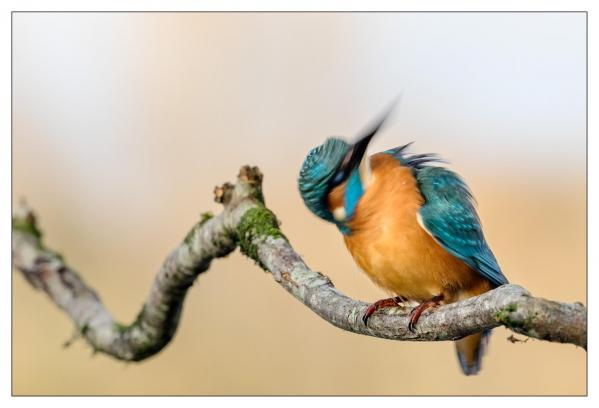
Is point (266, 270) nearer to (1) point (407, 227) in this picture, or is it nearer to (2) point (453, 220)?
(1) point (407, 227)

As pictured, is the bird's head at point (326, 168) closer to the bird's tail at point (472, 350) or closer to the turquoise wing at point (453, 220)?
the turquoise wing at point (453, 220)

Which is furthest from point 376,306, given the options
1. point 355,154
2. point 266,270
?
point 355,154

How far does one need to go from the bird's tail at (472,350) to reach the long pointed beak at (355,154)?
0.97 metres

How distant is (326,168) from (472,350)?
1.14m

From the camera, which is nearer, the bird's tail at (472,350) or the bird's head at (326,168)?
the bird's head at (326,168)

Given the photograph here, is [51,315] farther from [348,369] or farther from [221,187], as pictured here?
[221,187]

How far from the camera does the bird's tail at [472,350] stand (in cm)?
277

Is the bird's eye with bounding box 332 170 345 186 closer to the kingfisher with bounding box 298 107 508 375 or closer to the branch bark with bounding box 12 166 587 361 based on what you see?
the kingfisher with bounding box 298 107 508 375

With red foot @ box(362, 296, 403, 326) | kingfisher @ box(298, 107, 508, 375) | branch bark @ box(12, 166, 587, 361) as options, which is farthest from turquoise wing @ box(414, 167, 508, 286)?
branch bark @ box(12, 166, 587, 361)

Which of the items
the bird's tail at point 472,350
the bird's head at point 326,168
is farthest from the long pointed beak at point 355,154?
the bird's tail at point 472,350

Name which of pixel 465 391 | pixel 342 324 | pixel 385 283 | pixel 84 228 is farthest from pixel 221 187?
pixel 84 228

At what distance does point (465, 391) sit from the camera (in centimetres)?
448

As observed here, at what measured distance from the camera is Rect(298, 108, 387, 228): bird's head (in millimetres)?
2135

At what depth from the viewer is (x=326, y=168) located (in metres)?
2.14
